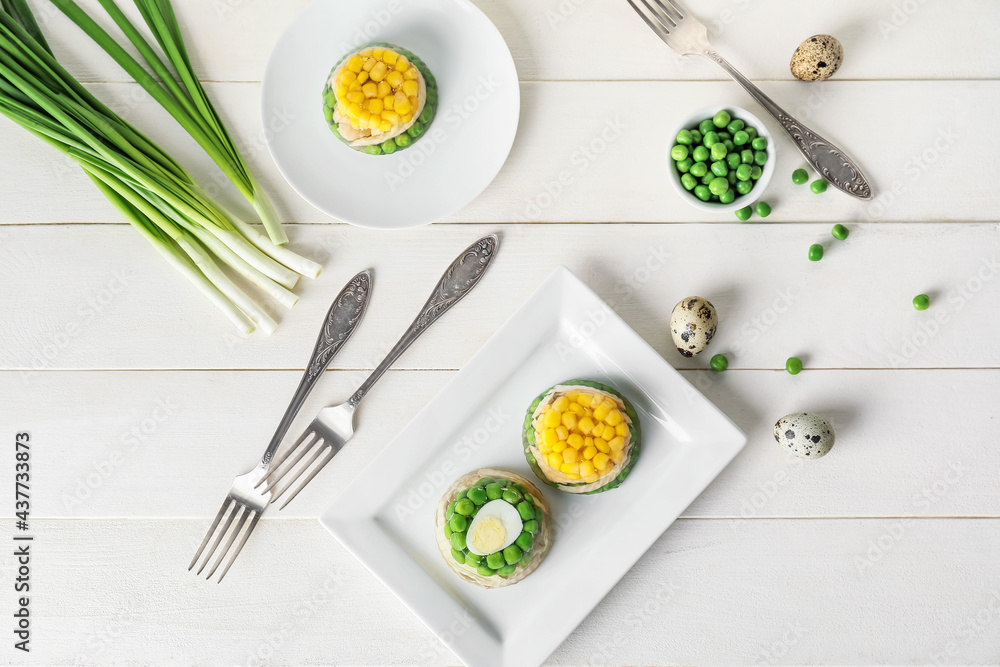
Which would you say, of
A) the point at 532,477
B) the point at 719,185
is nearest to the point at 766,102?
the point at 719,185

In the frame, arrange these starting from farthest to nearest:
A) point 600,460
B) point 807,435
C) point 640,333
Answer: point 640,333 < point 807,435 < point 600,460

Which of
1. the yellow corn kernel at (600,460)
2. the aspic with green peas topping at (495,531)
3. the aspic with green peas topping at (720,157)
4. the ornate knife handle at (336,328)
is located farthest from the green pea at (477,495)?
the aspic with green peas topping at (720,157)

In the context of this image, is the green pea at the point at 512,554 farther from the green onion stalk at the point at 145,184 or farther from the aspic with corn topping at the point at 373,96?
the aspic with corn topping at the point at 373,96

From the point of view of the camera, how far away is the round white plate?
131 centimetres

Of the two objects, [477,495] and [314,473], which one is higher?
[477,495]

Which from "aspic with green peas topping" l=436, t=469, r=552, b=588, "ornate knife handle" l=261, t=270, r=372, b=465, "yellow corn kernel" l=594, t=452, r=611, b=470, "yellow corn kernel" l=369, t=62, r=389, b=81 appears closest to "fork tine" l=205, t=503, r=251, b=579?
"ornate knife handle" l=261, t=270, r=372, b=465

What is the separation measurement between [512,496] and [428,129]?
0.81 metres

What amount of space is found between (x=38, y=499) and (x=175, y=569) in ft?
1.16

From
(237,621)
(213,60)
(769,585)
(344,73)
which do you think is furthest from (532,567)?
(213,60)

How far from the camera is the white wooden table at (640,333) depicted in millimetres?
1364

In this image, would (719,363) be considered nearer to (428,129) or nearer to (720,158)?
(720,158)

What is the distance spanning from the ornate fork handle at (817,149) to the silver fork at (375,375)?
0.64m

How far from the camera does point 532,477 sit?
4.48ft

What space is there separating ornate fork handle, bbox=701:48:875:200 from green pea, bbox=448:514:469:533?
107 cm
